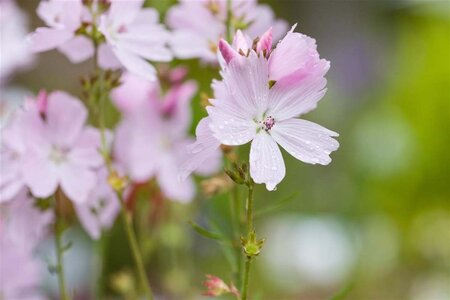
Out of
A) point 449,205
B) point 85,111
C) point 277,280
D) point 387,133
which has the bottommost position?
point 85,111

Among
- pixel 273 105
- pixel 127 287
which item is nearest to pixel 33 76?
pixel 127 287

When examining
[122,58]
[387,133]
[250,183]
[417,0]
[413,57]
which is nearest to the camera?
[250,183]

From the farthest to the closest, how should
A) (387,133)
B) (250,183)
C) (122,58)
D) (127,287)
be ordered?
(387,133), (127,287), (122,58), (250,183)

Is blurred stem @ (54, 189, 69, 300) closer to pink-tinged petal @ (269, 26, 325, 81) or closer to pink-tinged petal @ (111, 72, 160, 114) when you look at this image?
pink-tinged petal @ (111, 72, 160, 114)

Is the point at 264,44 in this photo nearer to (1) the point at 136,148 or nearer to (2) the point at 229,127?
(2) the point at 229,127

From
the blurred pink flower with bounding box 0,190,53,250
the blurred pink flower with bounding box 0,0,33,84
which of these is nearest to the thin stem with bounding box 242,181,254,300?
the blurred pink flower with bounding box 0,190,53,250

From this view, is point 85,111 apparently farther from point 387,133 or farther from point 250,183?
point 387,133

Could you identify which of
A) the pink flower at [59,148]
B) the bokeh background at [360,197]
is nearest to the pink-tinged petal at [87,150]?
the pink flower at [59,148]
